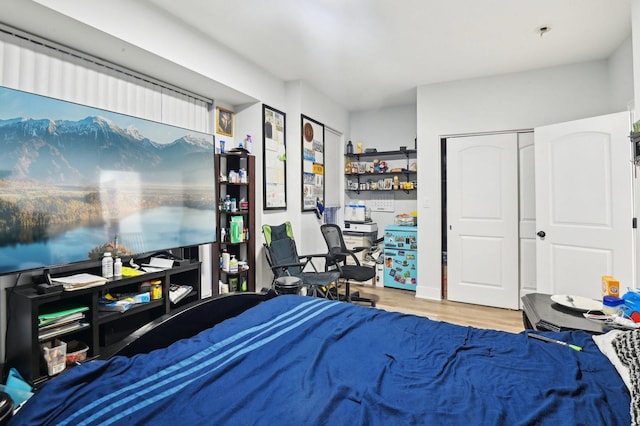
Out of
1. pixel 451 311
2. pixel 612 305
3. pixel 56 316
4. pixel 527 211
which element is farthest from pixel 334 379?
pixel 527 211

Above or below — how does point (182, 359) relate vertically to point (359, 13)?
below

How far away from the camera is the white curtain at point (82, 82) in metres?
2.09

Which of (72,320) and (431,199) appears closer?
(72,320)

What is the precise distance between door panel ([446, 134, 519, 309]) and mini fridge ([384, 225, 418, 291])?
1.54ft

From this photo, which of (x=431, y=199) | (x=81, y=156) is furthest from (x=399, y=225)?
(x=81, y=156)

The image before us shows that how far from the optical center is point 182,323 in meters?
1.55

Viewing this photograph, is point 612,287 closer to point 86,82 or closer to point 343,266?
point 343,266

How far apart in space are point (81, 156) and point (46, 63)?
27.7 inches

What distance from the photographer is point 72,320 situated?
80.6 inches

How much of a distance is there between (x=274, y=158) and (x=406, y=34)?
185 centimetres

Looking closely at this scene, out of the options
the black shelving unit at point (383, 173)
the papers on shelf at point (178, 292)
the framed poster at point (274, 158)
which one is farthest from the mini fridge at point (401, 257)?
the papers on shelf at point (178, 292)

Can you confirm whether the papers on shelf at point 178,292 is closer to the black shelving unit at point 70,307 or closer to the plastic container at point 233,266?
the black shelving unit at point 70,307

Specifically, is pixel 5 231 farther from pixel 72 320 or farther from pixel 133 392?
pixel 133 392

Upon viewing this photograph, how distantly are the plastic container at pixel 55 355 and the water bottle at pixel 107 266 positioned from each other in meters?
0.45
